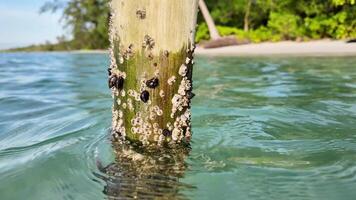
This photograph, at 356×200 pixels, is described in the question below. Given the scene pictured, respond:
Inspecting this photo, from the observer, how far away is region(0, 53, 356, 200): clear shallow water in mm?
2880

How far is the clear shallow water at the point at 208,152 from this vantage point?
2880 mm

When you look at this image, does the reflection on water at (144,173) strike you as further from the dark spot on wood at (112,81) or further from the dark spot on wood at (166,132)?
the dark spot on wood at (112,81)

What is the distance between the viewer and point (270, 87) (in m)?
8.38

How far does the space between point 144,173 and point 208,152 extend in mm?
876

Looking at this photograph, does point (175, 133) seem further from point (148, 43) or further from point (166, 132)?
point (148, 43)

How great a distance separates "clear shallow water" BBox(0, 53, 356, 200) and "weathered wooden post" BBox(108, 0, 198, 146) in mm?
268

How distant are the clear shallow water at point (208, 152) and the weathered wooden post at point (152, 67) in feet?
0.88

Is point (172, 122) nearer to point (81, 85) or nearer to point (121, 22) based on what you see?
point (121, 22)

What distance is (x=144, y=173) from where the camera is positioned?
2949 millimetres

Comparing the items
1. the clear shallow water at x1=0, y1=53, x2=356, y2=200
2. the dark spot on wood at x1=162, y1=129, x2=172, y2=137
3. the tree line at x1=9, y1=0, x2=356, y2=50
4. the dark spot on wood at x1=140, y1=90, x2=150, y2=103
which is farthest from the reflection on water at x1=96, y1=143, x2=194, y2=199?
the tree line at x1=9, y1=0, x2=356, y2=50

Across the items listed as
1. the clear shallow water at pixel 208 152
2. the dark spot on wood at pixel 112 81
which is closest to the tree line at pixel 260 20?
the clear shallow water at pixel 208 152

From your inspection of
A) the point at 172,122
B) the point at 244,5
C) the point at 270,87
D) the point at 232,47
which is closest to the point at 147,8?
the point at 172,122

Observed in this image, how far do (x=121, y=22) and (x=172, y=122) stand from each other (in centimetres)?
68

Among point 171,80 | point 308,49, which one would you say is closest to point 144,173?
point 171,80
